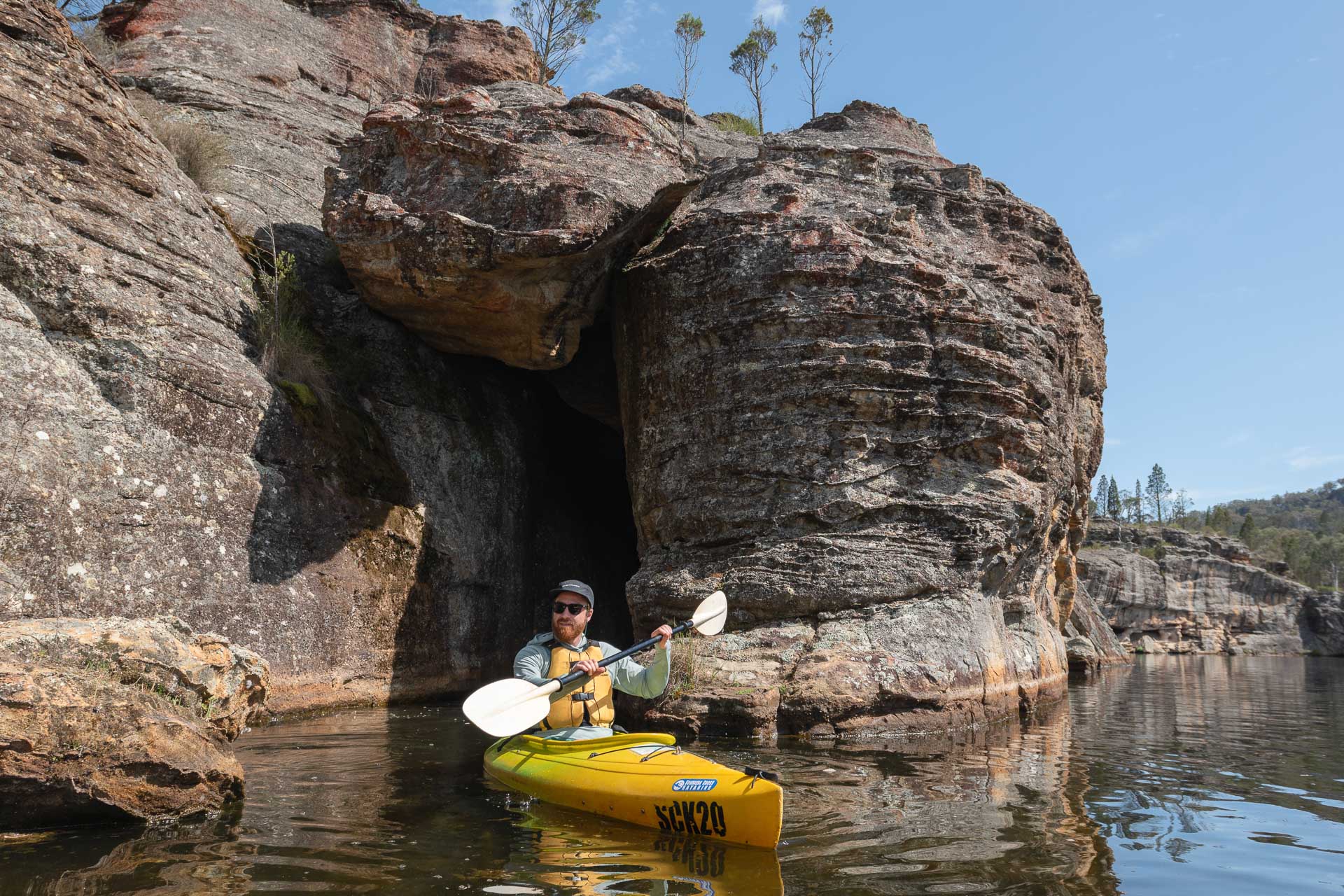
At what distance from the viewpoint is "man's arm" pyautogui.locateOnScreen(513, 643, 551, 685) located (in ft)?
19.2

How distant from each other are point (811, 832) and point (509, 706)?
1.95 meters

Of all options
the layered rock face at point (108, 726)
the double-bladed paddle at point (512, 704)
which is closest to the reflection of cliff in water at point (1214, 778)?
the double-bladed paddle at point (512, 704)

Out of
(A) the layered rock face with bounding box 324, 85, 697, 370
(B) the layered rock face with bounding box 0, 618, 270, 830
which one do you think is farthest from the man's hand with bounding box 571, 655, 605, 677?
(A) the layered rock face with bounding box 324, 85, 697, 370

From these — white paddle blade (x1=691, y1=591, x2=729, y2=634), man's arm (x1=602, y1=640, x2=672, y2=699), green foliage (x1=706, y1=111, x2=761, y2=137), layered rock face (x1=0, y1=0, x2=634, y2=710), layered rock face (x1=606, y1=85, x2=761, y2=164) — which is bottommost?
man's arm (x1=602, y1=640, x2=672, y2=699)

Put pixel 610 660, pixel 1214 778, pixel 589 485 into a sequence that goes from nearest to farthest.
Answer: pixel 610 660
pixel 1214 778
pixel 589 485

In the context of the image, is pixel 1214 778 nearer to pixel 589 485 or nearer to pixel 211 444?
pixel 211 444

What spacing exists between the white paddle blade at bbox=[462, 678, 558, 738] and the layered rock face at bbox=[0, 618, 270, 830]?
1401 mm

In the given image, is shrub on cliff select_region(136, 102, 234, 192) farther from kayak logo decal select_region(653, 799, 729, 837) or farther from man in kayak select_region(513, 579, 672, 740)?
kayak logo decal select_region(653, 799, 729, 837)

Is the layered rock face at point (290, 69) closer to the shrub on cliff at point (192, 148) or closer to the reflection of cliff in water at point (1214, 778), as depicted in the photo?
the shrub on cliff at point (192, 148)

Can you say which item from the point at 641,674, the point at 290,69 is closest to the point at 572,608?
the point at 641,674

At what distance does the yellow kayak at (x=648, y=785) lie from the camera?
14.1ft

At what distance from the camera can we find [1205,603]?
46.7 meters

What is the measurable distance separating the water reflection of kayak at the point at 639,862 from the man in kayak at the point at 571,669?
0.95m

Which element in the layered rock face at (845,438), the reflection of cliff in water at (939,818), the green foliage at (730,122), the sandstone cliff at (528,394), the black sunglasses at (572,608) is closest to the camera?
the reflection of cliff in water at (939,818)
